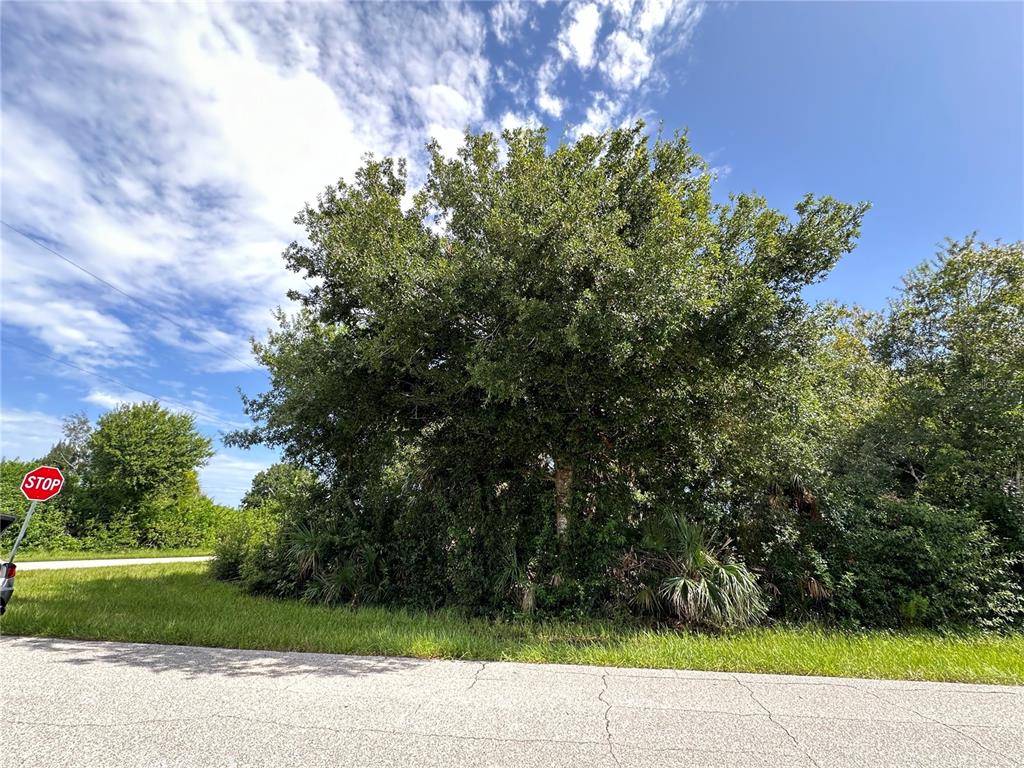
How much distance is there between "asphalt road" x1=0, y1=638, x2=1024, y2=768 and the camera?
3.22 meters

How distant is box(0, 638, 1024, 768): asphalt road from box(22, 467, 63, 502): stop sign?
284 centimetres

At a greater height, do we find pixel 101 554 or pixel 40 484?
pixel 40 484

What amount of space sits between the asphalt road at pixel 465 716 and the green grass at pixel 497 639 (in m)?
0.47

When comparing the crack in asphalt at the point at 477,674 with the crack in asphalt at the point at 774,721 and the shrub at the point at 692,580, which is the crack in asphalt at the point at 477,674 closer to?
the crack in asphalt at the point at 774,721

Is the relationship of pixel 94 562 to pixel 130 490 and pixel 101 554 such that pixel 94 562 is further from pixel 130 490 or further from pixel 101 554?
pixel 130 490

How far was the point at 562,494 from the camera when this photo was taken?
30.6 feet

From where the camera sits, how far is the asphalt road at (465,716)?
10.6 ft

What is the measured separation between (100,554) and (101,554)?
4 cm

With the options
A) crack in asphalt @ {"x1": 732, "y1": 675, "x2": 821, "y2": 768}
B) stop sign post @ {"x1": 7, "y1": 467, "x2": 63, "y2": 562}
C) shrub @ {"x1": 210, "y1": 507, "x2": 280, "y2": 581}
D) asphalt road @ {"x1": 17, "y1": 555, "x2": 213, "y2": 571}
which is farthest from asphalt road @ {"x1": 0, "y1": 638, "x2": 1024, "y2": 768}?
asphalt road @ {"x1": 17, "y1": 555, "x2": 213, "y2": 571}

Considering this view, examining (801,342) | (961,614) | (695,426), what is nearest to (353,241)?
(695,426)

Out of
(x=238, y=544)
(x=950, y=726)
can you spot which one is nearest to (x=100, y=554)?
(x=238, y=544)

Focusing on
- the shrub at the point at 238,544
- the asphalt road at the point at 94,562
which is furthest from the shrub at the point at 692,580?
the asphalt road at the point at 94,562

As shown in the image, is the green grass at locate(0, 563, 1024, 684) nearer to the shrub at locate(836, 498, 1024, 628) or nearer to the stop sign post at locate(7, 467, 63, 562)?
the shrub at locate(836, 498, 1024, 628)

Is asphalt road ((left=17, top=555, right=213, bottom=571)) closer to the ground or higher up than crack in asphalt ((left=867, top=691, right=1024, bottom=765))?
higher up
